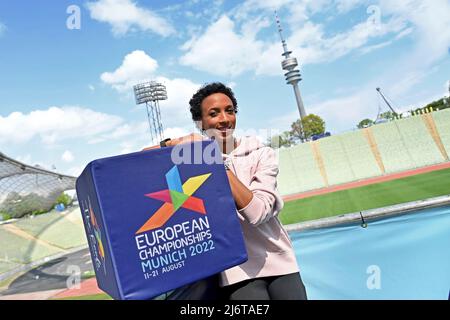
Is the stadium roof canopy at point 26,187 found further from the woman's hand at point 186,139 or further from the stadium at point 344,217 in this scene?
the woman's hand at point 186,139

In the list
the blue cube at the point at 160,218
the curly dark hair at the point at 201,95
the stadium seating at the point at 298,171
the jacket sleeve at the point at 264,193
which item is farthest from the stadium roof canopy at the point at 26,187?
the blue cube at the point at 160,218

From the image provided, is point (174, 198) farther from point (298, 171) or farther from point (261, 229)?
point (298, 171)

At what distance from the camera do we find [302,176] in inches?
1136

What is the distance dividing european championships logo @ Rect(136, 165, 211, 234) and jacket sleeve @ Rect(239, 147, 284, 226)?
210mm

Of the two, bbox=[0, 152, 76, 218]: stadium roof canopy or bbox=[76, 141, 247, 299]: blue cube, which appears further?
bbox=[0, 152, 76, 218]: stadium roof canopy

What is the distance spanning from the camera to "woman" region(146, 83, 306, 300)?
4.66 ft

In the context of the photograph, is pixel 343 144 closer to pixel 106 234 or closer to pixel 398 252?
pixel 398 252

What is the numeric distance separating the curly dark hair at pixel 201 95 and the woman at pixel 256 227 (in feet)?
0.08

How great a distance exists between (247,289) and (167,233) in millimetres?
522

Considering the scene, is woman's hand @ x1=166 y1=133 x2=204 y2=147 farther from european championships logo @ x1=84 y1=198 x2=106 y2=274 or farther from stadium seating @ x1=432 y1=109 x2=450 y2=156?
stadium seating @ x1=432 y1=109 x2=450 y2=156

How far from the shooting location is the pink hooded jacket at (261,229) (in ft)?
4.64

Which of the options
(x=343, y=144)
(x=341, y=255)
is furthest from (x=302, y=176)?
(x=341, y=255)

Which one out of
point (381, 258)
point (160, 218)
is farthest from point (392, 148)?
point (160, 218)

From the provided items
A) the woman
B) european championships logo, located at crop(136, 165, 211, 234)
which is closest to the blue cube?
european championships logo, located at crop(136, 165, 211, 234)
